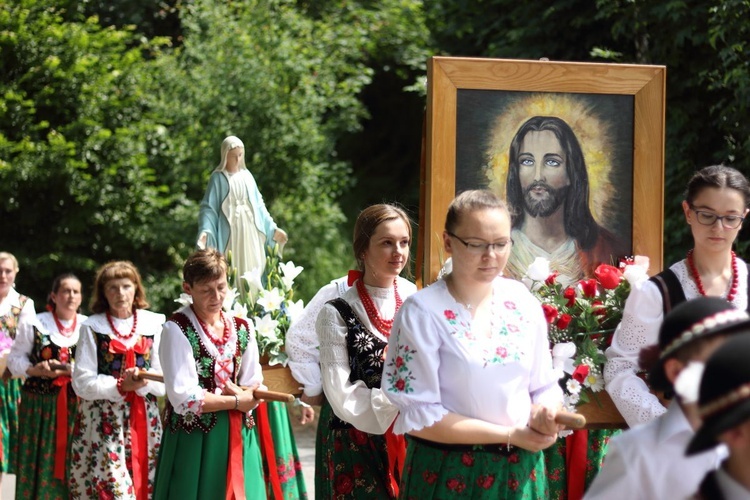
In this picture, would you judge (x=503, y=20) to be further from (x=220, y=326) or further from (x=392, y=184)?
(x=220, y=326)

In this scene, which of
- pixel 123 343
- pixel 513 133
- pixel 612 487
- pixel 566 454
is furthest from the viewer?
pixel 123 343

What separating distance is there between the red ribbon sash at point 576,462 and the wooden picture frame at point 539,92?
90cm

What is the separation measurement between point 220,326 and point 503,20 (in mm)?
8400

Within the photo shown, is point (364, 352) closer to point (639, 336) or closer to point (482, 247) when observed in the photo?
point (639, 336)

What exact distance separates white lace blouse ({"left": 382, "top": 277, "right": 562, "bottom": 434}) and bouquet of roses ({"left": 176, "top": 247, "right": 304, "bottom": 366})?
236 cm

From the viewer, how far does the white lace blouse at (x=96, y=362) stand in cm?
674

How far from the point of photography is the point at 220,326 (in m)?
5.55

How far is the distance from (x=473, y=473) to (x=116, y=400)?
393 centimetres

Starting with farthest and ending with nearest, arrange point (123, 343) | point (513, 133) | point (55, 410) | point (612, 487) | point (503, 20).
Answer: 1. point (503, 20)
2. point (55, 410)
3. point (123, 343)
4. point (513, 133)
5. point (612, 487)

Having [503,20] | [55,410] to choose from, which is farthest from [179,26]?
[55,410]

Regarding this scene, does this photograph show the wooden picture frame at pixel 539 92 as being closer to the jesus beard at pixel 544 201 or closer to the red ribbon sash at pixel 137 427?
the jesus beard at pixel 544 201

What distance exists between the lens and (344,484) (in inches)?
184

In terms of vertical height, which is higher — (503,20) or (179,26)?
(179,26)

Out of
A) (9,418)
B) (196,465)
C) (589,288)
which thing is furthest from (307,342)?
(9,418)
